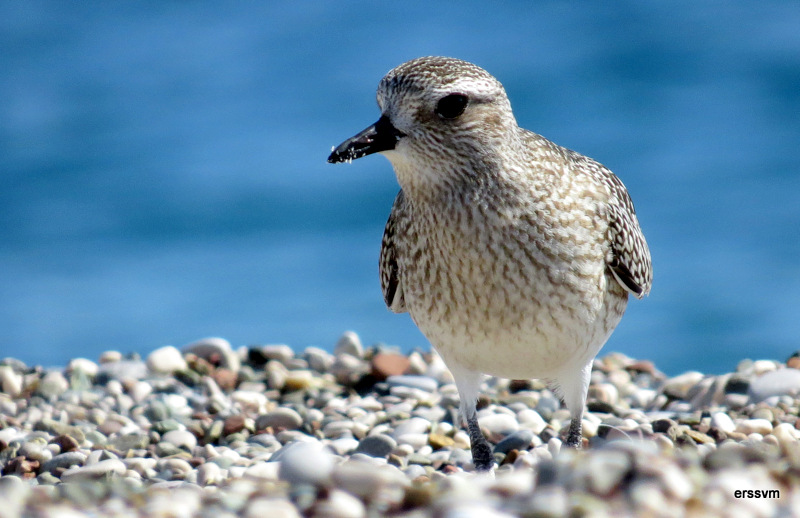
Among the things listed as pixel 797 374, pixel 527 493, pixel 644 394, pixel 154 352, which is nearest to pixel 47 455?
pixel 154 352

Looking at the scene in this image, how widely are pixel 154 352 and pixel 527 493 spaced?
6499mm

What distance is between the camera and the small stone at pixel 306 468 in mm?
4312

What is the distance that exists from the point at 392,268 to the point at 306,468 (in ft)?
9.09

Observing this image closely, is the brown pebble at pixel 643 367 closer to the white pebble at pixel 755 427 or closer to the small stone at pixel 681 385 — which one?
the small stone at pixel 681 385

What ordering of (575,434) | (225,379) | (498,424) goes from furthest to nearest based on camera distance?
(225,379) → (498,424) → (575,434)

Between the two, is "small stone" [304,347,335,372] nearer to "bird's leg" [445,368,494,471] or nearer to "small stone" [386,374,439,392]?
"small stone" [386,374,439,392]

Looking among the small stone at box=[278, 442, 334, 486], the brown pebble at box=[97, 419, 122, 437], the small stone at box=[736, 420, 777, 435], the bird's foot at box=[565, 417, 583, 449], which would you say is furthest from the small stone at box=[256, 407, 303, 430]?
the small stone at box=[278, 442, 334, 486]

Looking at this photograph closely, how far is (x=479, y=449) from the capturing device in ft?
21.8

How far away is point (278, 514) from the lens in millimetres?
3842

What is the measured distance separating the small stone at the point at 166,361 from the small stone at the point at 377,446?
3.00m

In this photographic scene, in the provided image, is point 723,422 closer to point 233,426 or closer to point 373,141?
point 373,141

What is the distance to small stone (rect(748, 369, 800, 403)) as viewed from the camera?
820 centimetres

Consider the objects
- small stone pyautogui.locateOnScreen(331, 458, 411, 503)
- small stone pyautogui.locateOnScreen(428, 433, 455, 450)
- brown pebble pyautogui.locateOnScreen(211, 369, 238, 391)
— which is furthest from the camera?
brown pebble pyautogui.locateOnScreen(211, 369, 238, 391)

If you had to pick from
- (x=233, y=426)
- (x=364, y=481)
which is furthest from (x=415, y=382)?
(x=364, y=481)
